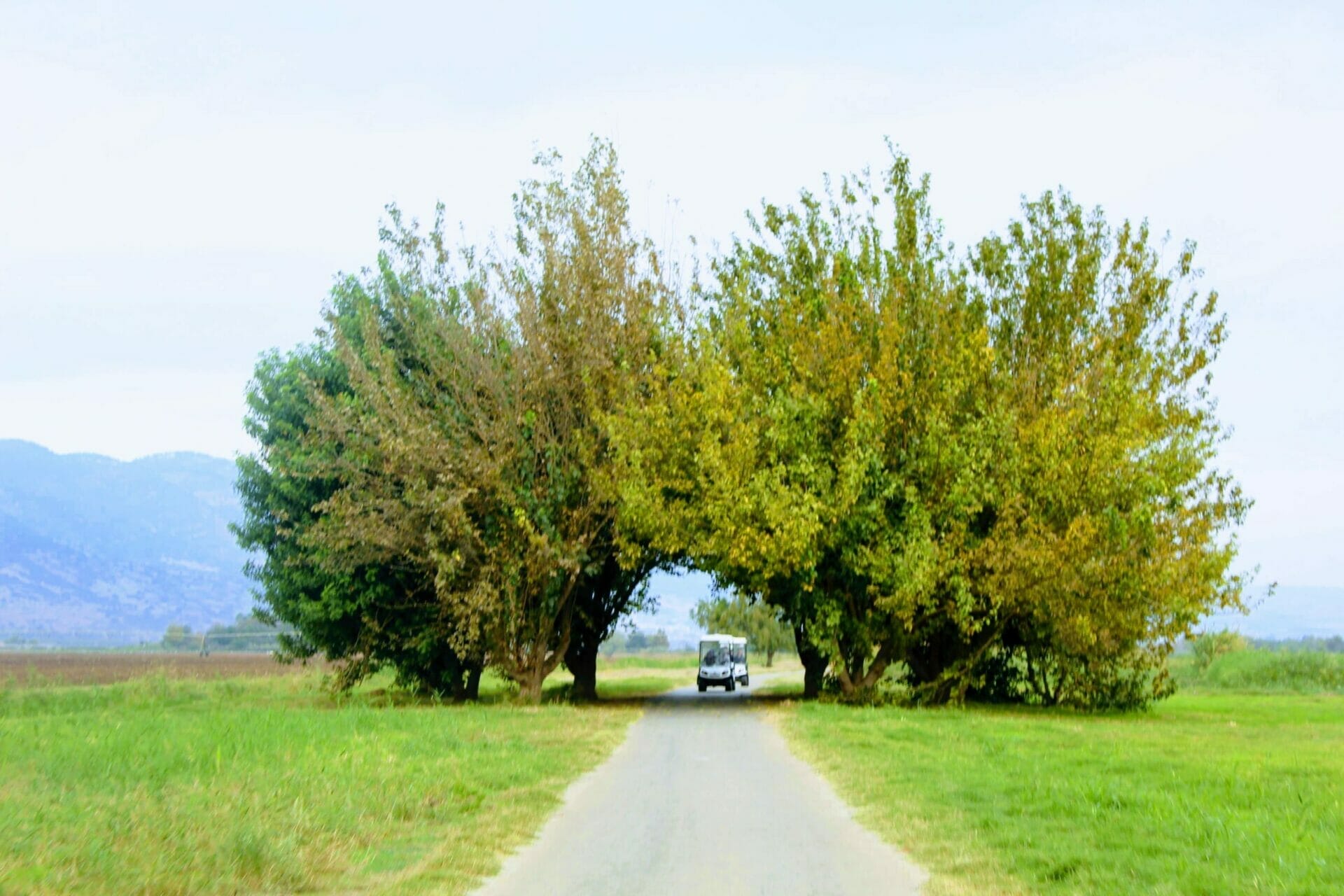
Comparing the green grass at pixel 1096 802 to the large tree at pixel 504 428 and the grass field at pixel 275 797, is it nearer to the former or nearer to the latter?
the grass field at pixel 275 797

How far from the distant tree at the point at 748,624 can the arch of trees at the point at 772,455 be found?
33.0m

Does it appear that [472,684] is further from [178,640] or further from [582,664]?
[178,640]

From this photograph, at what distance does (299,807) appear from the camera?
37.3ft

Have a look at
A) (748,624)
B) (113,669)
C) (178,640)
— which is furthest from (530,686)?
(178,640)

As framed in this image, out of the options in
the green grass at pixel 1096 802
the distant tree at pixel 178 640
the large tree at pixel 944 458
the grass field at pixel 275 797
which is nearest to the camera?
the grass field at pixel 275 797

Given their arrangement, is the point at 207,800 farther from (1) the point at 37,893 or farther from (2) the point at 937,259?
(2) the point at 937,259

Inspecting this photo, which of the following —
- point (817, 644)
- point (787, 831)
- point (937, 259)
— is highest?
point (937, 259)

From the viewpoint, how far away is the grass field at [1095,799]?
9547mm

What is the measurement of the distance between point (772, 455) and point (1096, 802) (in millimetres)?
17328

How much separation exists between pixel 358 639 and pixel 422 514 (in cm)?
536

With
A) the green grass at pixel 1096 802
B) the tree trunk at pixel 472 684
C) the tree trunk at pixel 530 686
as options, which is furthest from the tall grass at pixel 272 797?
the tree trunk at pixel 472 684

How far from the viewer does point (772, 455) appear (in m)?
30.0

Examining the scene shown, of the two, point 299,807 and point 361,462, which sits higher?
point 361,462

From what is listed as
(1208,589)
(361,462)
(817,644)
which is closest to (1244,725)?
(1208,589)
